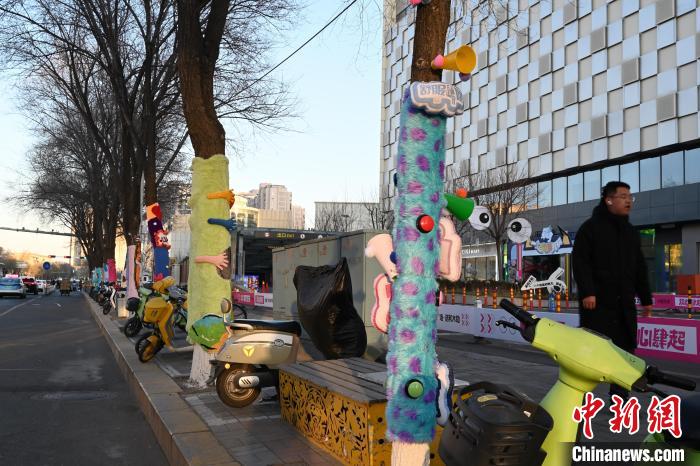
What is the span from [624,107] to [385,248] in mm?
32968

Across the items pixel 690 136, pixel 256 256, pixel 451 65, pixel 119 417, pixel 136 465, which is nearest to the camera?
pixel 451 65

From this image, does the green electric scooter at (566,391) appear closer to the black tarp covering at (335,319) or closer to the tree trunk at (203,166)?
the black tarp covering at (335,319)

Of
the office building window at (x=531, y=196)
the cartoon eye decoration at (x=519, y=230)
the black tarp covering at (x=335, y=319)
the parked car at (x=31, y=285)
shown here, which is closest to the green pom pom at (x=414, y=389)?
the black tarp covering at (x=335, y=319)

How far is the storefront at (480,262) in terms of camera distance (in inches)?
1689

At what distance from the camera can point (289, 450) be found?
14.9 ft

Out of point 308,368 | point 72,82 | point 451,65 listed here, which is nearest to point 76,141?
point 72,82

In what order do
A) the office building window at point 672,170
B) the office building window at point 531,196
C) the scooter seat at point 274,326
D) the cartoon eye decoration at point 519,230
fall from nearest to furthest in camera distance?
the scooter seat at point 274,326
the cartoon eye decoration at point 519,230
the office building window at point 672,170
the office building window at point 531,196

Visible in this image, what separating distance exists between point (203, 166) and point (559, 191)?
107ft

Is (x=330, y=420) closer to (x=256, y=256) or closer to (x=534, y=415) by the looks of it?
(x=534, y=415)

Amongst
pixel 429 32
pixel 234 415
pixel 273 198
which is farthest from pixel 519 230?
pixel 273 198

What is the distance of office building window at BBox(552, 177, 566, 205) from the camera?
36450 millimetres

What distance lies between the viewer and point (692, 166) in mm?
28438

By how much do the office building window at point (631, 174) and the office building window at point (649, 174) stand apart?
239mm

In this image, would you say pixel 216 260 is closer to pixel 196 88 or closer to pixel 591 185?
pixel 196 88
